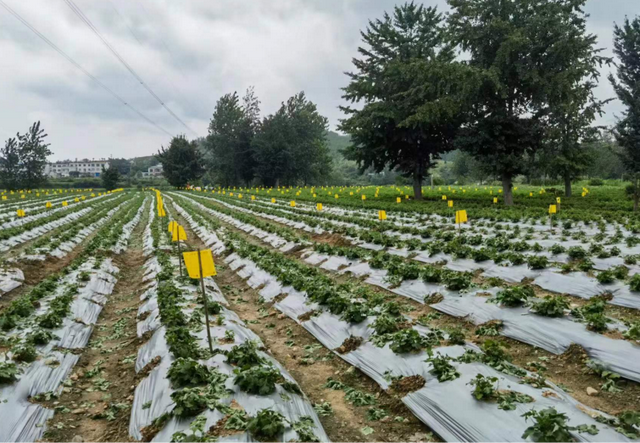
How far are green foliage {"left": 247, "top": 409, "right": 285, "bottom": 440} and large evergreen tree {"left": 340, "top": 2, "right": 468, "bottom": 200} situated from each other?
2384cm

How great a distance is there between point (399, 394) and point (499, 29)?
24408 mm

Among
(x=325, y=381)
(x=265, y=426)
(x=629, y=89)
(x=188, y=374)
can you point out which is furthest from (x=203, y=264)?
(x=629, y=89)

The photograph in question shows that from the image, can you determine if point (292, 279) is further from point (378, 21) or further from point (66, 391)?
point (378, 21)

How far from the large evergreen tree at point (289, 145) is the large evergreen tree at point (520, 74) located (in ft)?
147

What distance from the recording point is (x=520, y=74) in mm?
22406

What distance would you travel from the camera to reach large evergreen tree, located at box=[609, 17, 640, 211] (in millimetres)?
28391

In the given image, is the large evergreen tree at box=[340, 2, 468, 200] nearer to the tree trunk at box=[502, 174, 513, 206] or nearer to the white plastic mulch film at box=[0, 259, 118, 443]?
the tree trunk at box=[502, 174, 513, 206]

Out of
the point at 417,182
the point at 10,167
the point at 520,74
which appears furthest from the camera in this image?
the point at 10,167

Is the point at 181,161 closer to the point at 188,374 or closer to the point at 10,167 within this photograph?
the point at 10,167

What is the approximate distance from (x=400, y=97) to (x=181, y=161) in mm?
62835

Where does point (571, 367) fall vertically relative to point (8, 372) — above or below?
below

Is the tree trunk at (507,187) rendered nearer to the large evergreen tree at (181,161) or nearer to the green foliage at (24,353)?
the green foliage at (24,353)

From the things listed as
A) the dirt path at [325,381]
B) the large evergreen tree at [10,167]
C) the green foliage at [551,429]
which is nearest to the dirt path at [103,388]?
the dirt path at [325,381]

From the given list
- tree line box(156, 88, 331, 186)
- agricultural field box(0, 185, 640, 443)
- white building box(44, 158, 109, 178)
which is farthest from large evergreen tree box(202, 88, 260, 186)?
white building box(44, 158, 109, 178)
